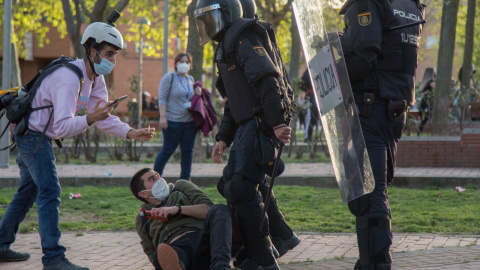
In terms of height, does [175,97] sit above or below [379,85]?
below

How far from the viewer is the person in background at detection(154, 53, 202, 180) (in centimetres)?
935

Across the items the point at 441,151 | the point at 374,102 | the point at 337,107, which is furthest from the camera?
the point at 441,151

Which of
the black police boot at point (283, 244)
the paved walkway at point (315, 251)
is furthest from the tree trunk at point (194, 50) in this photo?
the black police boot at point (283, 244)

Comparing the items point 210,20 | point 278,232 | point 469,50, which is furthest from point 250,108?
point 469,50

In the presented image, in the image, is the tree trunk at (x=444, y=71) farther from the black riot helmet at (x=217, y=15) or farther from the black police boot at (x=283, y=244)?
the black riot helmet at (x=217, y=15)

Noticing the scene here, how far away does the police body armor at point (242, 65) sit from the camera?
468 cm

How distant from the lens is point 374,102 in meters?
4.54

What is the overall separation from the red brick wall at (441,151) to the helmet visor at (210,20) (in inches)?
290

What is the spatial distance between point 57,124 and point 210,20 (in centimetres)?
125

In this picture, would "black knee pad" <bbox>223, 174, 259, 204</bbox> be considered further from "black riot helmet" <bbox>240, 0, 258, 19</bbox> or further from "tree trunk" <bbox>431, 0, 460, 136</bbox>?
"tree trunk" <bbox>431, 0, 460, 136</bbox>

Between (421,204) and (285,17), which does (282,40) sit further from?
(421,204)

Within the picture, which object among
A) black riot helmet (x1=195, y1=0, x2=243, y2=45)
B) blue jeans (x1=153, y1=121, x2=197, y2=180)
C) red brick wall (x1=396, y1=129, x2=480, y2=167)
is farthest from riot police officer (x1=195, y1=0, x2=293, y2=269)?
red brick wall (x1=396, y1=129, x2=480, y2=167)

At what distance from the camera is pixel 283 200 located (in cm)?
846

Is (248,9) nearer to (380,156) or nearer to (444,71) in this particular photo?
(380,156)
